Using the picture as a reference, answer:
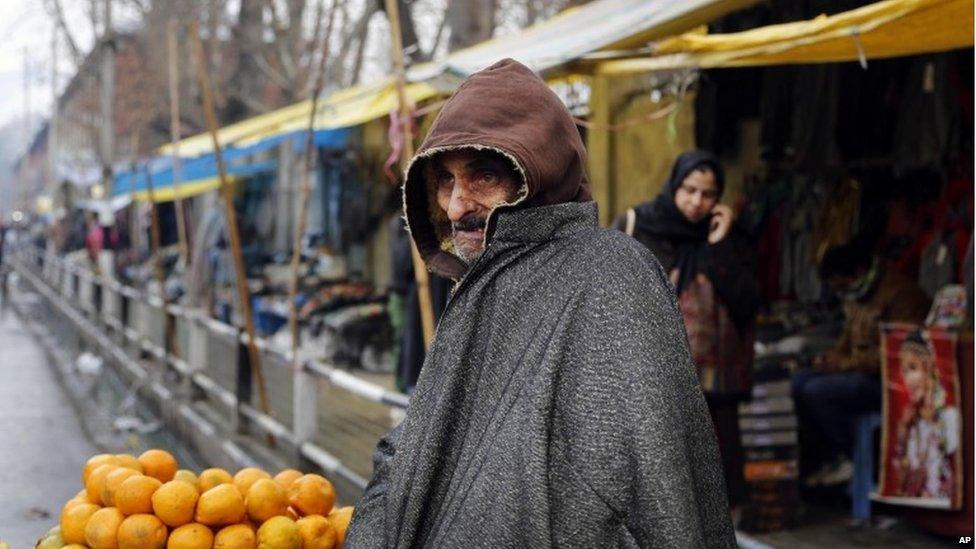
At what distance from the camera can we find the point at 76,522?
9.69 feet

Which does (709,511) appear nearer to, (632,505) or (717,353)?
(632,505)

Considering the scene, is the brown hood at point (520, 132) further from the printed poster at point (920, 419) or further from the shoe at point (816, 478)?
the shoe at point (816, 478)

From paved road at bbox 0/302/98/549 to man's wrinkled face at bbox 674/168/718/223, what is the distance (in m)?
3.62

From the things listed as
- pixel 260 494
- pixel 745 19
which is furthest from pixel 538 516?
pixel 745 19

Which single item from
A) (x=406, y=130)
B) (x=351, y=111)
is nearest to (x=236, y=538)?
(x=406, y=130)

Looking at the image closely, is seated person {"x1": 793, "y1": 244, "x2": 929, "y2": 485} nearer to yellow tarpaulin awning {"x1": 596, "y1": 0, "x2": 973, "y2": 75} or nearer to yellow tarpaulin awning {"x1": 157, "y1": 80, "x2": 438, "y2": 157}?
yellow tarpaulin awning {"x1": 596, "y1": 0, "x2": 973, "y2": 75}

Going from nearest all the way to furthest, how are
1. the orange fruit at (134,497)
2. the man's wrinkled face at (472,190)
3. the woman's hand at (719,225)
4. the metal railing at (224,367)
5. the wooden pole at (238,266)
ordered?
the man's wrinkled face at (472,190) < the orange fruit at (134,497) < the woman's hand at (719,225) < the metal railing at (224,367) < the wooden pole at (238,266)

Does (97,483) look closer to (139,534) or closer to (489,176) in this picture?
(139,534)

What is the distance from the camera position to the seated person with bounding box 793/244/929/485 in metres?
6.74

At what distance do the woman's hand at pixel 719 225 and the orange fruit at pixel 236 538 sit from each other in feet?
10.5

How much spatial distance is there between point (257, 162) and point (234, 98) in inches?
195

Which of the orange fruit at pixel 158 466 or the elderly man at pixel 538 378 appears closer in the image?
the elderly man at pixel 538 378

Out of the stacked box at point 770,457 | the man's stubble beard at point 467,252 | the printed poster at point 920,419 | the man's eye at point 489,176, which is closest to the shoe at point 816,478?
the printed poster at point 920,419

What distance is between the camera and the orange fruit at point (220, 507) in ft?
9.64
